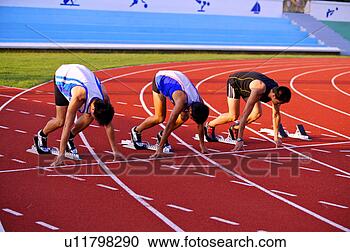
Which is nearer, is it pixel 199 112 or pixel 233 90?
pixel 199 112

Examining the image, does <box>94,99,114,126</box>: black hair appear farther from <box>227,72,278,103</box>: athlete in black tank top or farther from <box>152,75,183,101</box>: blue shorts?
<box>227,72,278,103</box>: athlete in black tank top

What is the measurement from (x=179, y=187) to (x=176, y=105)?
4.73 ft

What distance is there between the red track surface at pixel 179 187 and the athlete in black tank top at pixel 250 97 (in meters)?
0.32

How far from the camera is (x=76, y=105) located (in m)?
8.47

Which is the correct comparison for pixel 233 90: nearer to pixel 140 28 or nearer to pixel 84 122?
pixel 84 122

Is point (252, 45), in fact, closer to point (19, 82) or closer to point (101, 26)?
point (101, 26)

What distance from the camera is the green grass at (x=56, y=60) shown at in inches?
751

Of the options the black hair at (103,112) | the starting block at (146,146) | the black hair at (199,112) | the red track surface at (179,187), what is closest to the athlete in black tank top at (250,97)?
the red track surface at (179,187)

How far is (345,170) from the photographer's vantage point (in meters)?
9.02

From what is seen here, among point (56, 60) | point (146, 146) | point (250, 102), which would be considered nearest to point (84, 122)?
point (146, 146)

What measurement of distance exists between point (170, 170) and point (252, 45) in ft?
89.5

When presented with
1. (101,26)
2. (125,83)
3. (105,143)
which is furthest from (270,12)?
(105,143)

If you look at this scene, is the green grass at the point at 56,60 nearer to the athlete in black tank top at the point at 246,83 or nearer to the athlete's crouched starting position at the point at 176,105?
the athlete in black tank top at the point at 246,83

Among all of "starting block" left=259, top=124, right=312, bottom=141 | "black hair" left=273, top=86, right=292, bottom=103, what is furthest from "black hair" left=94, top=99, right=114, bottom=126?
"starting block" left=259, top=124, right=312, bottom=141
